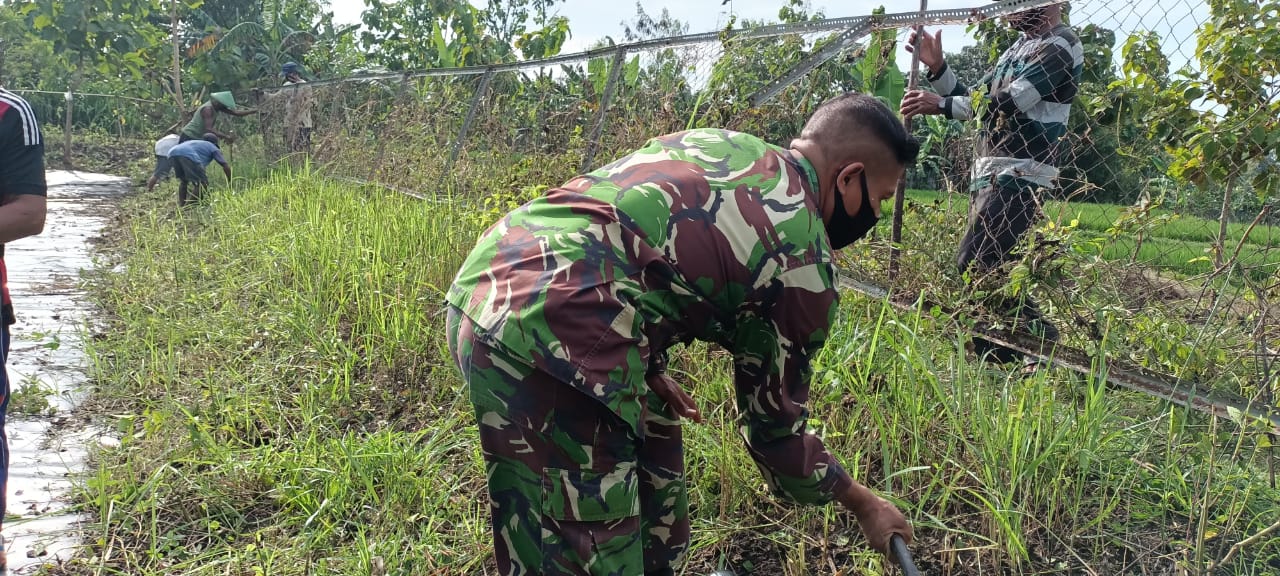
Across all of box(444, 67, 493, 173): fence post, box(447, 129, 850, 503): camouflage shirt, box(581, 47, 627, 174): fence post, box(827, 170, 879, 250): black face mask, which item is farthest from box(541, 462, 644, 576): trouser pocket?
box(444, 67, 493, 173): fence post

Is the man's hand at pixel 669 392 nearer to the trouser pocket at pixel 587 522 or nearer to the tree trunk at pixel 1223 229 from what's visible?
the trouser pocket at pixel 587 522

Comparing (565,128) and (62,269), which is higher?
(565,128)

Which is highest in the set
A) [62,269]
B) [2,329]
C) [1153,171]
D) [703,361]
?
[1153,171]

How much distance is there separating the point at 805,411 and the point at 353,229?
438 cm

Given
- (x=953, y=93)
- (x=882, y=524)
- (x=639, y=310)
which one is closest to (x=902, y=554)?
(x=882, y=524)

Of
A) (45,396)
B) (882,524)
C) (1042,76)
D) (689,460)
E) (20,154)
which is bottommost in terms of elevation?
(45,396)

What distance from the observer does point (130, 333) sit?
4699 millimetres

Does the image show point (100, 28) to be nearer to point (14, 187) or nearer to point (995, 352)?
point (14, 187)

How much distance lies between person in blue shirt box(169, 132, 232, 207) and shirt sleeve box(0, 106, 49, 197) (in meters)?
6.70

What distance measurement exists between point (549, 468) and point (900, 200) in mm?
2646

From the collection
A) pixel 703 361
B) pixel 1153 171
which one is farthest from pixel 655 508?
pixel 1153 171

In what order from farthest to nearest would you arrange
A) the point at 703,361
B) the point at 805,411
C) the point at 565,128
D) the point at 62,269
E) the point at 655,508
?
the point at 62,269 < the point at 565,128 < the point at 703,361 < the point at 655,508 < the point at 805,411

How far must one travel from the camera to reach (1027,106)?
11.3ft

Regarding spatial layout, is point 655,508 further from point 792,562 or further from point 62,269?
point 62,269
